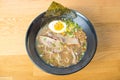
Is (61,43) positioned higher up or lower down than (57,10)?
lower down

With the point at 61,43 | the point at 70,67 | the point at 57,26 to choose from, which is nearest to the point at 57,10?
the point at 57,26

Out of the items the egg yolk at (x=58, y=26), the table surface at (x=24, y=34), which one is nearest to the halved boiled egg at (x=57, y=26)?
the egg yolk at (x=58, y=26)

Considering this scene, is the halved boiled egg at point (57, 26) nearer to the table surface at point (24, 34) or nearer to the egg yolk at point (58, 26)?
the egg yolk at point (58, 26)

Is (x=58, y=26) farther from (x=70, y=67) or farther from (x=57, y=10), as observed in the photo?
(x=70, y=67)

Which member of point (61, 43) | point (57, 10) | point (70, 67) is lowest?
point (70, 67)

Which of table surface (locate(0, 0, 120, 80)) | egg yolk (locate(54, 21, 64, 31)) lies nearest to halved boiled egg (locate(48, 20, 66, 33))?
egg yolk (locate(54, 21, 64, 31))

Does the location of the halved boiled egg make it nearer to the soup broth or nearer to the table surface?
the soup broth
